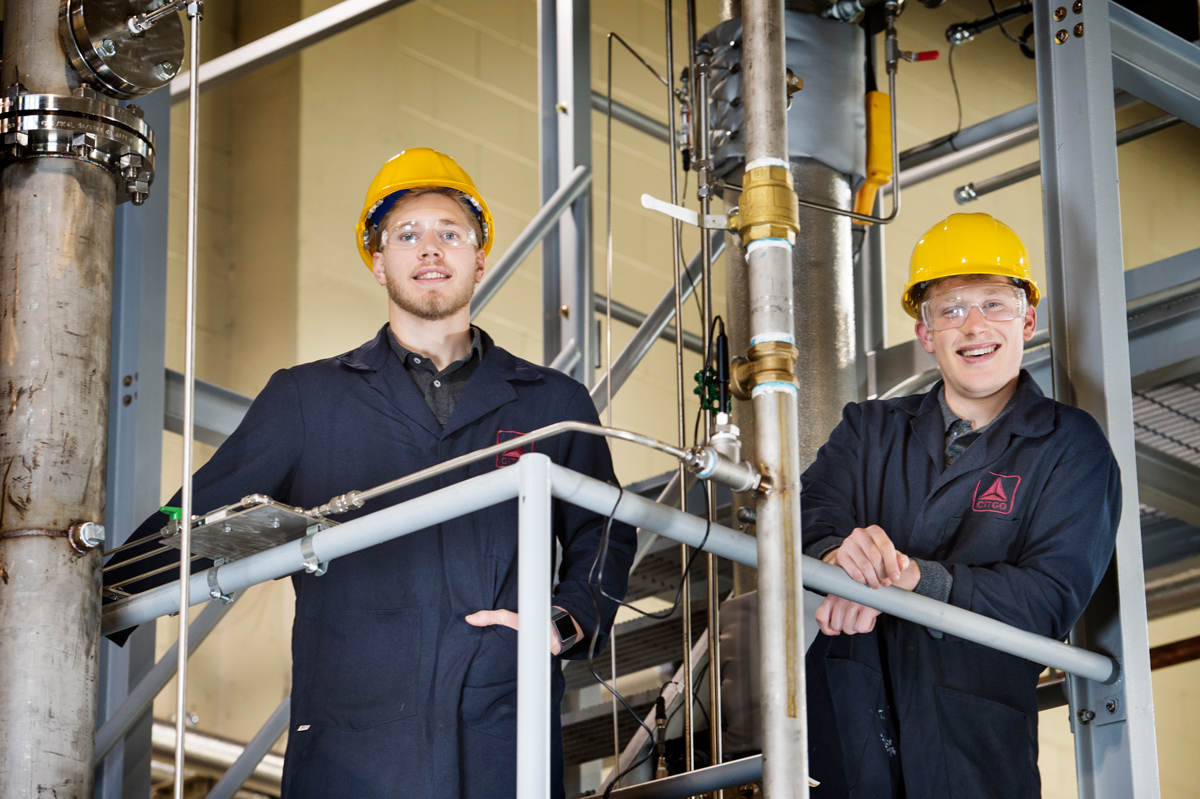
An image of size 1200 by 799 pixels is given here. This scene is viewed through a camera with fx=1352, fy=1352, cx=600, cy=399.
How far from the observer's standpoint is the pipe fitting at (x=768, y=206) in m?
1.94

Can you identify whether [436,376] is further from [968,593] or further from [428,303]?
[968,593]

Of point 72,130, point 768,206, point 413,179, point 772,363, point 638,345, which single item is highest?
point 638,345

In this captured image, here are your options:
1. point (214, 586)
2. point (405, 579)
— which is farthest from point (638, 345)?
point (214, 586)

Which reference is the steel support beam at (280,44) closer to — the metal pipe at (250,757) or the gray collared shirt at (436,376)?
the gray collared shirt at (436,376)

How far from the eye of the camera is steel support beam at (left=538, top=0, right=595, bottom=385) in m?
4.26

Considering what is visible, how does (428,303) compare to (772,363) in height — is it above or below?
above

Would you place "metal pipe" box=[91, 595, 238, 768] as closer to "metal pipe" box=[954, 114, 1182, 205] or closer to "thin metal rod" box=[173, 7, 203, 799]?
"thin metal rod" box=[173, 7, 203, 799]

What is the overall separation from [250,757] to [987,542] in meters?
1.84

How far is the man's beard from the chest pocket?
1.05 meters

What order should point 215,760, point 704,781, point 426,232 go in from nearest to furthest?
point 704,781 < point 426,232 < point 215,760

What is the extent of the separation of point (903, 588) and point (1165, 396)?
6.41ft

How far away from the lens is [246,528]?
6.47 feet

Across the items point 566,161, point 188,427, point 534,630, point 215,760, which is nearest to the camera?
point 534,630

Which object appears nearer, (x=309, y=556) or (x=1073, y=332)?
(x=309, y=556)
